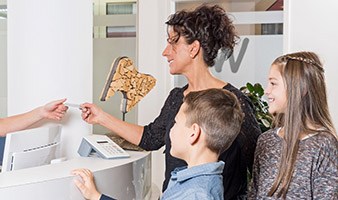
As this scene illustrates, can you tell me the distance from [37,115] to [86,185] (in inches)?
27.6

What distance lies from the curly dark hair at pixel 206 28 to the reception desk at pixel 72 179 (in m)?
0.52

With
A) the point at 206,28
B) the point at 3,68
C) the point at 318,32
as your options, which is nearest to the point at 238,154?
the point at 206,28

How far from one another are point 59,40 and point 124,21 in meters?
2.18

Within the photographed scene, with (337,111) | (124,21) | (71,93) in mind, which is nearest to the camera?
(71,93)

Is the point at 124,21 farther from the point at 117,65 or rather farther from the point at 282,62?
the point at 282,62

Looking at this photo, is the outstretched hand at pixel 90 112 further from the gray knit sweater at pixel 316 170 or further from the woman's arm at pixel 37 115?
the gray knit sweater at pixel 316 170

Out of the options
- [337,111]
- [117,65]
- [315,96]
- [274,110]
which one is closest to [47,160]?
[117,65]

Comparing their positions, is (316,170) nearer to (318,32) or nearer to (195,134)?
(195,134)

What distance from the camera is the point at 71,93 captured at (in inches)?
83.5

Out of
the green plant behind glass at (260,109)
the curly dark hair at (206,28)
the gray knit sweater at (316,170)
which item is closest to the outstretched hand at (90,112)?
the curly dark hair at (206,28)

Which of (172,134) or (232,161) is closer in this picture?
(172,134)

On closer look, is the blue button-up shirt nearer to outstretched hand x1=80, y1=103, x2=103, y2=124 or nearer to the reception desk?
the reception desk

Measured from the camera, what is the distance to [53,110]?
2010mm

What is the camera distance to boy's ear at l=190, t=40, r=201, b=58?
182 cm
